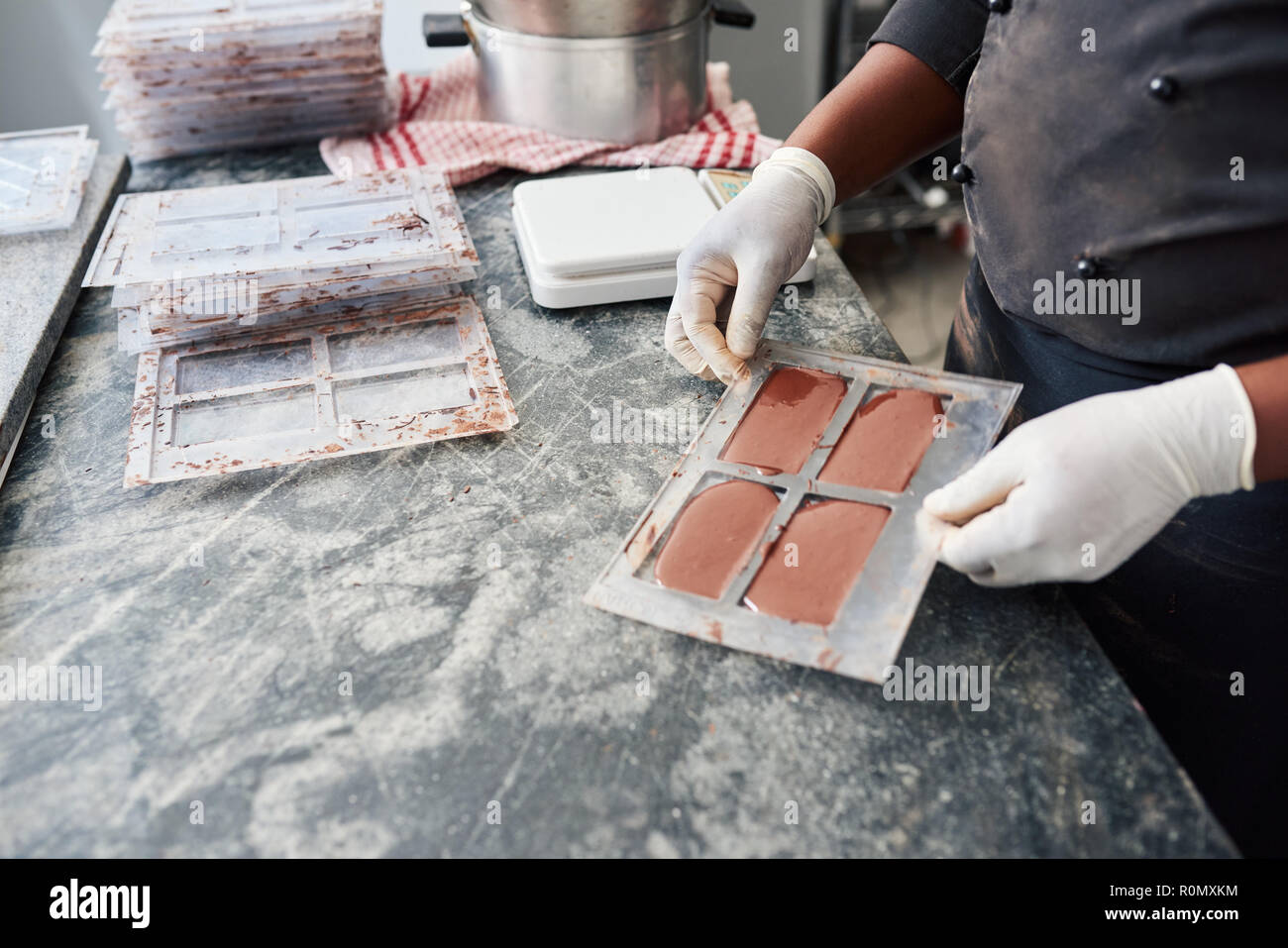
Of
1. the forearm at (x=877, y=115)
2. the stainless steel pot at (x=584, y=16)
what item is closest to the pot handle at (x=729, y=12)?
the stainless steel pot at (x=584, y=16)

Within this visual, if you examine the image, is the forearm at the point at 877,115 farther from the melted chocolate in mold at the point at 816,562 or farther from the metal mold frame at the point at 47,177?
the metal mold frame at the point at 47,177

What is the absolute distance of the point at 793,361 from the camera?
133 centimetres

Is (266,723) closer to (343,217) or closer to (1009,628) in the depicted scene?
(1009,628)

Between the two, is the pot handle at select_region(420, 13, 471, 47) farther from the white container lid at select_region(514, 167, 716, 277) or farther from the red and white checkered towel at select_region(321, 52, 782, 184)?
the white container lid at select_region(514, 167, 716, 277)

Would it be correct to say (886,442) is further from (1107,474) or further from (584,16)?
(584,16)

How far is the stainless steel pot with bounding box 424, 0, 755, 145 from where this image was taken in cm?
191

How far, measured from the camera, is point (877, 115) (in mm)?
1485

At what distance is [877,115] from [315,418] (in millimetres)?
1006

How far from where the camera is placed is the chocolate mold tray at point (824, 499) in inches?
38.8

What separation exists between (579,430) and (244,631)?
529 mm

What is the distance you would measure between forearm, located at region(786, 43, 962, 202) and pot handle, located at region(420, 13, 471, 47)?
0.86 meters

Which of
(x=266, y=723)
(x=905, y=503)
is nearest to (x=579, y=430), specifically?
(x=905, y=503)

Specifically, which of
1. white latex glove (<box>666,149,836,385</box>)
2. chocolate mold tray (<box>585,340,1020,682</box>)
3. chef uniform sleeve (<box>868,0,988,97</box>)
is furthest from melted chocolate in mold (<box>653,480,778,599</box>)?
chef uniform sleeve (<box>868,0,988,97</box>)

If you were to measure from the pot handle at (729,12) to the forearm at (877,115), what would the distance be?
0.61 metres
